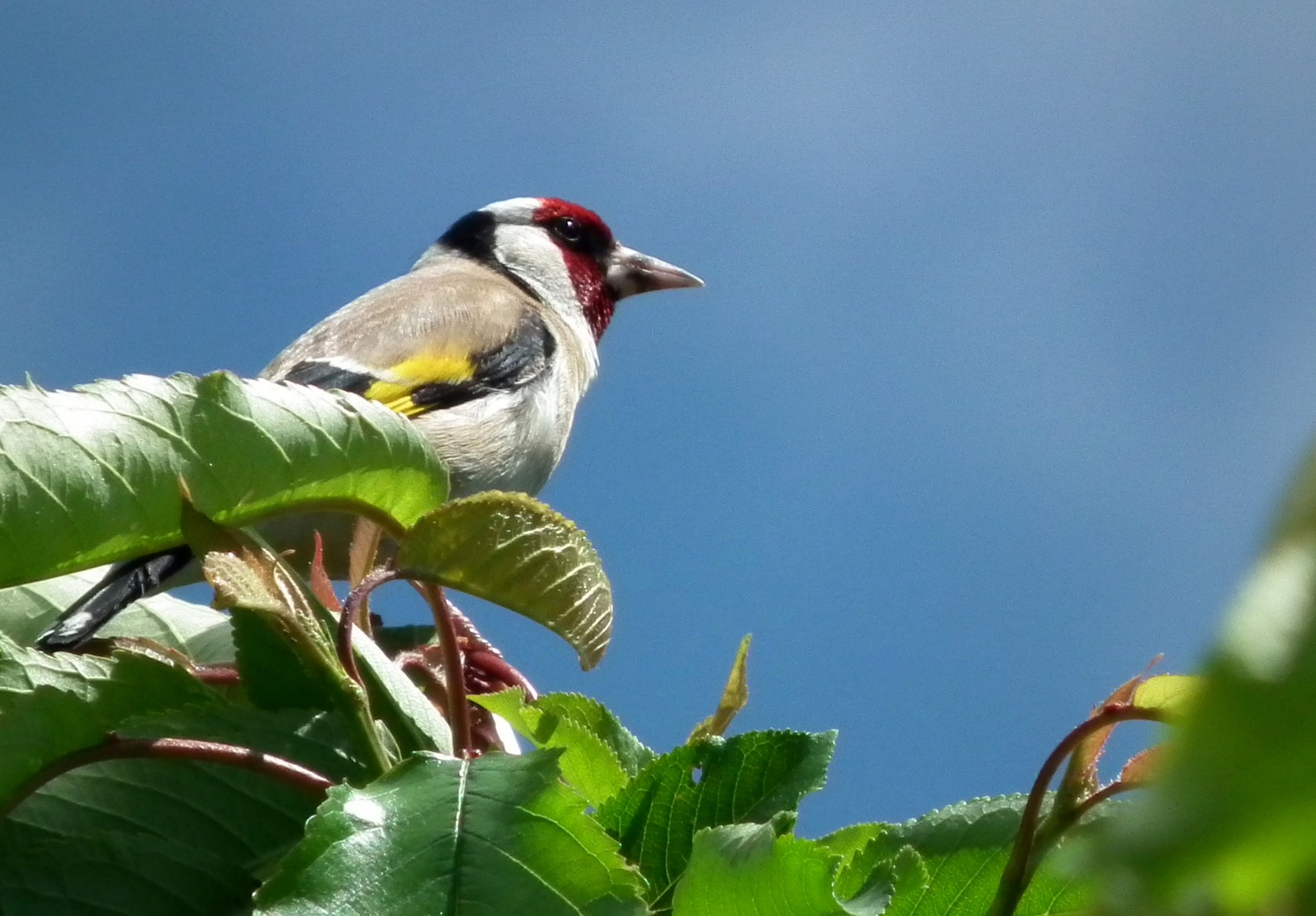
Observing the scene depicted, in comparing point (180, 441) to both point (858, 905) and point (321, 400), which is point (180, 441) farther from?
point (858, 905)

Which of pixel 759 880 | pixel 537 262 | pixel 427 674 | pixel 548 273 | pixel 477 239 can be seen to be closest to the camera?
pixel 759 880

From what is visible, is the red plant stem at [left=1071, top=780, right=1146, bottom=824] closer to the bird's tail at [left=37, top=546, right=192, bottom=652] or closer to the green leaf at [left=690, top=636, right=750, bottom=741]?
the green leaf at [left=690, top=636, right=750, bottom=741]

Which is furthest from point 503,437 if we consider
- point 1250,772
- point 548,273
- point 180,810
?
point 1250,772

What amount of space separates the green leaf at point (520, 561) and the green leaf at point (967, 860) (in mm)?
300

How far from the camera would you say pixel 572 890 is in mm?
892

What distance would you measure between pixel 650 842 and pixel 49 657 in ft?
1.59

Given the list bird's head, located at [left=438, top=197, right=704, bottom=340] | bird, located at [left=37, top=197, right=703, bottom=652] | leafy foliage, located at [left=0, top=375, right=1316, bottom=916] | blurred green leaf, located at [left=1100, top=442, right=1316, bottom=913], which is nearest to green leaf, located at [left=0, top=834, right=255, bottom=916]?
leafy foliage, located at [left=0, top=375, right=1316, bottom=916]

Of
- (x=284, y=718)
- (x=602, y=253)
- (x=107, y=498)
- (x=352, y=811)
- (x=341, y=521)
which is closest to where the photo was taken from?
(x=352, y=811)

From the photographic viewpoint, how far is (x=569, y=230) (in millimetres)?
7461

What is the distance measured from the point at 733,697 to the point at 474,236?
267 inches

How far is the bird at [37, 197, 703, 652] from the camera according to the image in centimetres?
498

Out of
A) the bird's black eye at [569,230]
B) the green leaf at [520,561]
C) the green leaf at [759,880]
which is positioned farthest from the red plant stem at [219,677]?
the bird's black eye at [569,230]

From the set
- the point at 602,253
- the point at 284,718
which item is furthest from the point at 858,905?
the point at 602,253

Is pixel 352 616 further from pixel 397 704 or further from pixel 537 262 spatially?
pixel 537 262
